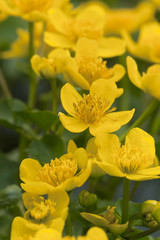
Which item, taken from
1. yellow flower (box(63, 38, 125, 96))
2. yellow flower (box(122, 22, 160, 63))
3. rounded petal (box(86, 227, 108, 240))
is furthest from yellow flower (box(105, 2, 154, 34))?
rounded petal (box(86, 227, 108, 240))

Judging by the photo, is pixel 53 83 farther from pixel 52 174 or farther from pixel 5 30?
pixel 5 30

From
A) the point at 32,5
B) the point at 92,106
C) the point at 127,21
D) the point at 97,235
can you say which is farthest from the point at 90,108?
the point at 127,21

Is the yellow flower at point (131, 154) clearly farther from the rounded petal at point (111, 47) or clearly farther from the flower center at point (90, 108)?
the rounded petal at point (111, 47)

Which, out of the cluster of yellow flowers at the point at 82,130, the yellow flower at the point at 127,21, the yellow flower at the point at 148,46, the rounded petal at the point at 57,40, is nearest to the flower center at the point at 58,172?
the cluster of yellow flowers at the point at 82,130

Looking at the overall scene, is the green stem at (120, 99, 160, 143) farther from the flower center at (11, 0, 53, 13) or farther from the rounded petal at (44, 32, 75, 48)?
the flower center at (11, 0, 53, 13)

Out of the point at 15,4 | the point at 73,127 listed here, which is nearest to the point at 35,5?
the point at 15,4

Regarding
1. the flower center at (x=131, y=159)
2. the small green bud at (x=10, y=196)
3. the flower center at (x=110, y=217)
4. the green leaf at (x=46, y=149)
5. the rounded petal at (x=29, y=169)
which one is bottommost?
the small green bud at (x=10, y=196)
